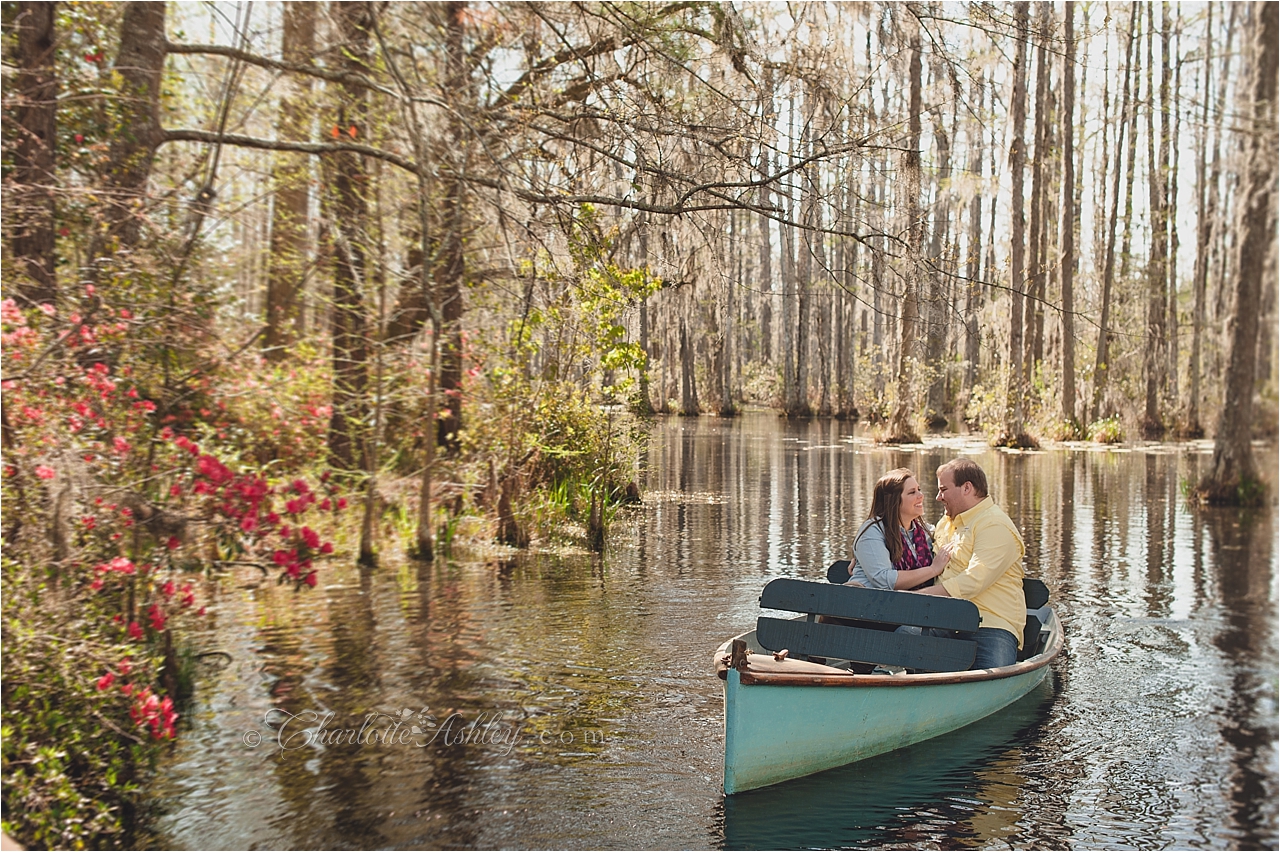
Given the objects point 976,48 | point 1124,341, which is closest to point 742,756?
point 976,48

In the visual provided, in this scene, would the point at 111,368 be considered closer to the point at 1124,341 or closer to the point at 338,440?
the point at 338,440

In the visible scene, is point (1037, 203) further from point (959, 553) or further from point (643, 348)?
point (959, 553)

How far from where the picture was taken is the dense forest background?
5589 millimetres

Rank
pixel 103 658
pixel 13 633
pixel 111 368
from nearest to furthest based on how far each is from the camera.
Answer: pixel 13 633
pixel 103 658
pixel 111 368

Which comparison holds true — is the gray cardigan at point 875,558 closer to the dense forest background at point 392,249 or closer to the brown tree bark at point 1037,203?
the dense forest background at point 392,249

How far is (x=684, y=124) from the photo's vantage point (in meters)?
6.65

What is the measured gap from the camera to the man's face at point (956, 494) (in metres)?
6.16

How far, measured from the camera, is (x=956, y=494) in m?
6.18

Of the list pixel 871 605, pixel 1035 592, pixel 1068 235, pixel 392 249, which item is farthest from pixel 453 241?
pixel 1068 235

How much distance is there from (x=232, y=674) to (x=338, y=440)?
5.14m

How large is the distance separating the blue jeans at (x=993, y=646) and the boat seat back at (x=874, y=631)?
0.18 metres

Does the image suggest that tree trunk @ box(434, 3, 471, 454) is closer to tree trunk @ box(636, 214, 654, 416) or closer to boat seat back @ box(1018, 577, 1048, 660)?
tree trunk @ box(636, 214, 654, 416)

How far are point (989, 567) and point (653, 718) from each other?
87.3 inches

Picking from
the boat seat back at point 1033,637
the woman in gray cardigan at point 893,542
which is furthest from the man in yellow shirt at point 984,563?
the boat seat back at point 1033,637
